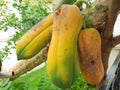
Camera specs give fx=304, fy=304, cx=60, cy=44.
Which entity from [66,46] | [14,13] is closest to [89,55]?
[66,46]

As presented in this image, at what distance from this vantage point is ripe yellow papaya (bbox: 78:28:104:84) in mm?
471

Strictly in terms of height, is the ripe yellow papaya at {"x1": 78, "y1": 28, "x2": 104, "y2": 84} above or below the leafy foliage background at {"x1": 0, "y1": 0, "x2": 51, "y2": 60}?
above

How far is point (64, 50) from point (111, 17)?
124 millimetres

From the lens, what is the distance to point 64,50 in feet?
1.46

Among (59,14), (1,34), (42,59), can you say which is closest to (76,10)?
(59,14)

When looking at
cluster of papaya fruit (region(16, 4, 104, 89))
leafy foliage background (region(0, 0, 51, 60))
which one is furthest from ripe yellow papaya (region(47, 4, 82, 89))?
leafy foliage background (region(0, 0, 51, 60))

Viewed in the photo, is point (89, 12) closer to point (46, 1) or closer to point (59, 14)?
point (59, 14)

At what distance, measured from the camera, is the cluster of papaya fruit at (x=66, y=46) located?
44 centimetres

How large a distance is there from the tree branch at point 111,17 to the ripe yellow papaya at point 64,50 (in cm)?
7

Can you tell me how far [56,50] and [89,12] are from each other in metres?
0.13

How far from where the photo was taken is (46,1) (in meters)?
2.63

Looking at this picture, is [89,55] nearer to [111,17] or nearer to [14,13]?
[111,17]

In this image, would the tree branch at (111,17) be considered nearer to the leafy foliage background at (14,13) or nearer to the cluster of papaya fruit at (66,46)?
the cluster of papaya fruit at (66,46)

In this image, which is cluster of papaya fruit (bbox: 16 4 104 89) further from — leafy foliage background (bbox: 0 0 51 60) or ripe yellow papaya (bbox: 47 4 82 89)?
leafy foliage background (bbox: 0 0 51 60)
